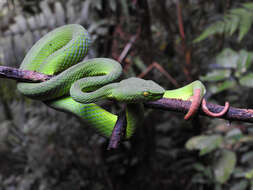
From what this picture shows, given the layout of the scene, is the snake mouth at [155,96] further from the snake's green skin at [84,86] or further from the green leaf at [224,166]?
the green leaf at [224,166]

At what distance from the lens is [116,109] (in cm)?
362

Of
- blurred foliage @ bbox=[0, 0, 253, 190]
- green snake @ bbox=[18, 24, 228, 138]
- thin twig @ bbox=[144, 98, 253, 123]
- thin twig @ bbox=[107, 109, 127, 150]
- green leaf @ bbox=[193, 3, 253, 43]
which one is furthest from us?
blurred foliage @ bbox=[0, 0, 253, 190]

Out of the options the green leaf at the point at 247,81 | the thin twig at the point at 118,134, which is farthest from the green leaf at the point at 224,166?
the thin twig at the point at 118,134

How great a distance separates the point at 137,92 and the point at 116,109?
2.32m

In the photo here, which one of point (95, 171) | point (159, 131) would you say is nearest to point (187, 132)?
point (159, 131)

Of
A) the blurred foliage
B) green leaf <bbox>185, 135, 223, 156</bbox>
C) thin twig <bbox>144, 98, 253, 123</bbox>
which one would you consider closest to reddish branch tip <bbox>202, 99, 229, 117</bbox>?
thin twig <bbox>144, 98, 253, 123</bbox>

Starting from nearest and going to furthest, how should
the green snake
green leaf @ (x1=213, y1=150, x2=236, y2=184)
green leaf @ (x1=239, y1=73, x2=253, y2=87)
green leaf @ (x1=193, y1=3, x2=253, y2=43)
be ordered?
the green snake < green leaf @ (x1=239, y1=73, x2=253, y2=87) < green leaf @ (x1=213, y1=150, x2=236, y2=184) < green leaf @ (x1=193, y1=3, x2=253, y2=43)

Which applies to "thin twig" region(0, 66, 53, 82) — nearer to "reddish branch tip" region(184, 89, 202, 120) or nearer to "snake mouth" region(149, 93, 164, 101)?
"snake mouth" region(149, 93, 164, 101)

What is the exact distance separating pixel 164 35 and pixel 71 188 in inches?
128

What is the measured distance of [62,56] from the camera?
180 centimetres

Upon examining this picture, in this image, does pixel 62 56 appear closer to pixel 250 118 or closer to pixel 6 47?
pixel 250 118

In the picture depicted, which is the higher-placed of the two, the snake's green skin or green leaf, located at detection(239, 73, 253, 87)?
the snake's green skin

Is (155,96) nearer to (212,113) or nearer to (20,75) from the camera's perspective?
(212,113)

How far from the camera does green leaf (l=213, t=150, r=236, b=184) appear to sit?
246 centimetres
